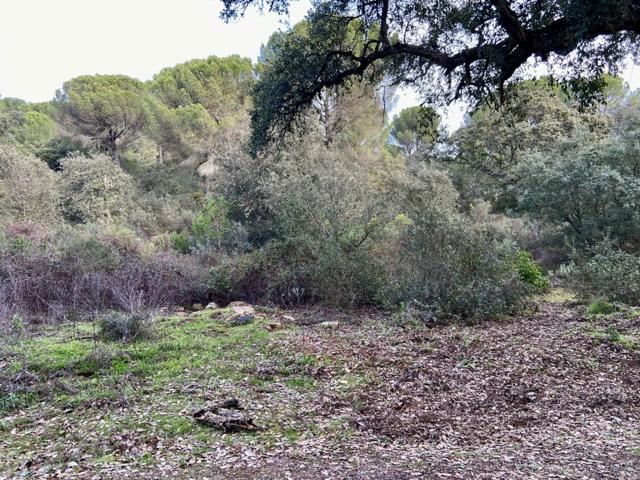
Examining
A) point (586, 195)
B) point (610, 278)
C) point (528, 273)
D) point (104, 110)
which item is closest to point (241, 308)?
point (528, 273)

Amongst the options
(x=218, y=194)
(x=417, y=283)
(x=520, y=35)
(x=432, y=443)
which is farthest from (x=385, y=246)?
(x=218, y=194)

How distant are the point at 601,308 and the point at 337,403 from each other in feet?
21.1

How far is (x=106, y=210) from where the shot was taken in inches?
839

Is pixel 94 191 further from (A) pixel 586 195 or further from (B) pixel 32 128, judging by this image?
(A) pixel 586 195

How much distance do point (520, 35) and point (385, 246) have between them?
21.3 ft

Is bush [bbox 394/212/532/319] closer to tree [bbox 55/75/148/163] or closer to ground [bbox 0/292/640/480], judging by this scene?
ground [bbox 0/292/640/480]

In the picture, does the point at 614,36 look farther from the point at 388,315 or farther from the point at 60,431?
the point at 60,431

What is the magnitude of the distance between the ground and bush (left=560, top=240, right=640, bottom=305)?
1.39 metres

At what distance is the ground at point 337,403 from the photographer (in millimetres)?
3857

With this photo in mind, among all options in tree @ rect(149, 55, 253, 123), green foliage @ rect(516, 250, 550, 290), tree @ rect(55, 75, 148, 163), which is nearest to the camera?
green foliage @ rect(516, 250, 550, 290)

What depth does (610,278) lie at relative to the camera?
31.9 feet

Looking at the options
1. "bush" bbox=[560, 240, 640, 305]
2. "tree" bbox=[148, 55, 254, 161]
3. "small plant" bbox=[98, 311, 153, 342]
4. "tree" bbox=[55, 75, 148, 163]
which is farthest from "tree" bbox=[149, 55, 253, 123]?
"bush" bbox=[560, 240, 640, 305]

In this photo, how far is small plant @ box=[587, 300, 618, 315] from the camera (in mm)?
8875

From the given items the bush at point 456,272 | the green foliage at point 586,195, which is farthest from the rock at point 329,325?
the green foliage at point 586,195
